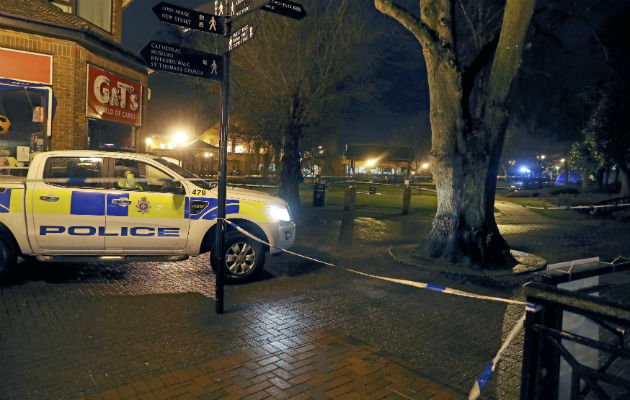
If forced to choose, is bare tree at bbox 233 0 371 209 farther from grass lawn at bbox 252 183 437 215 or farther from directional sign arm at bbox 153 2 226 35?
directional sign arm at bbox 153 2 226 35

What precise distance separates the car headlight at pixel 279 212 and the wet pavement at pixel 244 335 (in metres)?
0.95

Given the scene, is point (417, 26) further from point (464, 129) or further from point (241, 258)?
point (241, 258)

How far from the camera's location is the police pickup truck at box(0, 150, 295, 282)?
648cm

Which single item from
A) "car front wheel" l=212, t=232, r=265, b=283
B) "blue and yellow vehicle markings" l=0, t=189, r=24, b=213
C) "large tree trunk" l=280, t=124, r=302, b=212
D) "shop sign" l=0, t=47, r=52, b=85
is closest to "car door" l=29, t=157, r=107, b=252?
"blue and yellow vehicle markings" l=0, t=189, r=24, b=213

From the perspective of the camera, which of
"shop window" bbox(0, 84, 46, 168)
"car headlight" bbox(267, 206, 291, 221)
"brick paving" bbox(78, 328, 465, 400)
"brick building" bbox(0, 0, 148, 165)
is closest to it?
"brick paving" bbox(78, 328, 465, 400)

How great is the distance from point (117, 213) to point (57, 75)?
18.8 feet

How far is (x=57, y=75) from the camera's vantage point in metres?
10.5

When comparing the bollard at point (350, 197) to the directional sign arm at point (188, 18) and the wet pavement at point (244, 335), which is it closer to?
the wet pavement at point (244, 335)

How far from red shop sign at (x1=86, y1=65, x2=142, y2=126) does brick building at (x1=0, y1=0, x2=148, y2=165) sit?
0.08 ft

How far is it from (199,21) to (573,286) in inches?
181

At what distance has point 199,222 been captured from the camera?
6.90 metres

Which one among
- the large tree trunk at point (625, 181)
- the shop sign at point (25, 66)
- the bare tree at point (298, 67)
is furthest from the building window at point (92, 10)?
the large tree trunk at point (625, 181)

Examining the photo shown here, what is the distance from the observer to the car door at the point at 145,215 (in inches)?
263

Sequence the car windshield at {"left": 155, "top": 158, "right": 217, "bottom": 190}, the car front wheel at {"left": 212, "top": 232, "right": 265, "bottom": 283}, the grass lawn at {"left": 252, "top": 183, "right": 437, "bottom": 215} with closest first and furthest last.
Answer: the car front wheel at {"left": 212, "top": 232, "right": 265, "bottom": 283} < the car windshield at {"left": 155, "top": 158, "right": 217, "bottom": 190} < the grass lawn at {"left": 252, "top": 183, "right": 437, "bottom": 215}
